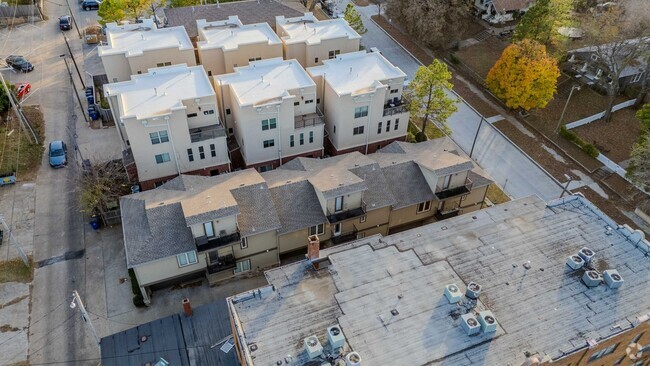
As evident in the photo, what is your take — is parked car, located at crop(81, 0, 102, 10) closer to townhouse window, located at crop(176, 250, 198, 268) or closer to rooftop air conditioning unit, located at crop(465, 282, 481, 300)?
townhouse window, located at crop(176, 250, 198, 268)

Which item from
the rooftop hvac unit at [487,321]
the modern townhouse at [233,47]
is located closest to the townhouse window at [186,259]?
the rooftop hvac unit at [487,321]

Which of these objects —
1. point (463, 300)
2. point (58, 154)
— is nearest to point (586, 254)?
point (463, 300)

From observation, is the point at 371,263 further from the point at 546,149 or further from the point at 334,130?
the point at 546,149

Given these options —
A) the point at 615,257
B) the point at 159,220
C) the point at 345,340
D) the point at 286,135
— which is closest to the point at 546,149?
the point at 615,257

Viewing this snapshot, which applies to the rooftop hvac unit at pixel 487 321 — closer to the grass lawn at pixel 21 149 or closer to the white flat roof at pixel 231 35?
the white flat roof at pixel 231 35

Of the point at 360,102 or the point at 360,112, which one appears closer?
the point at 360,102

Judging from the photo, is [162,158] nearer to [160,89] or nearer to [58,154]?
[160,89]

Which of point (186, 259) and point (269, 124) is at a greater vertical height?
point (269, 124)
